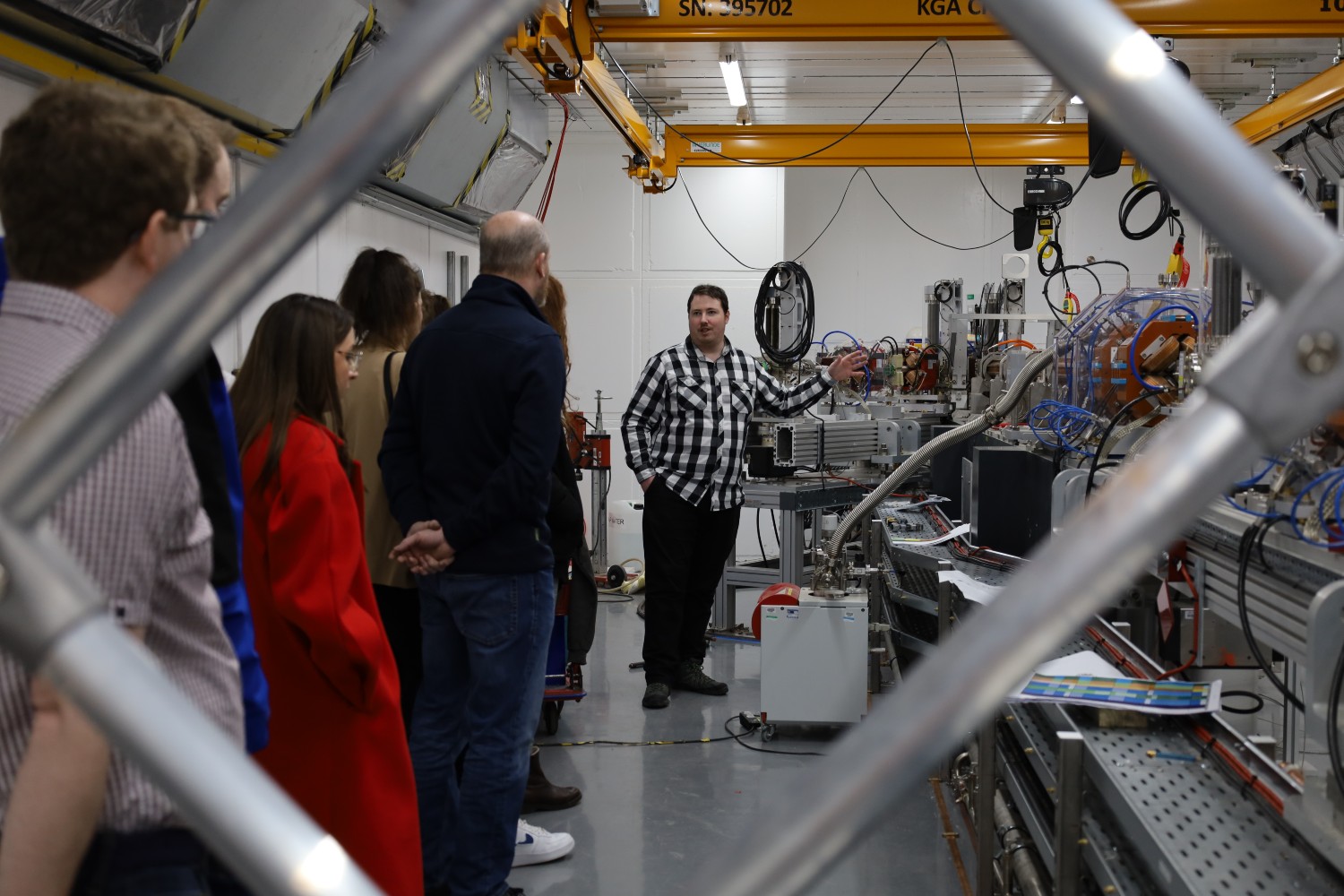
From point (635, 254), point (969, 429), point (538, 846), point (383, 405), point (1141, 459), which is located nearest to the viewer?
point (1141, 459)

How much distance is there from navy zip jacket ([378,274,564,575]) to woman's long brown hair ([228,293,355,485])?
505 millimetres

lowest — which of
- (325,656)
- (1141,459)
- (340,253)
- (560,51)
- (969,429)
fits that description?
(325,656)

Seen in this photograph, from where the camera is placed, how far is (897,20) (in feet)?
15.9

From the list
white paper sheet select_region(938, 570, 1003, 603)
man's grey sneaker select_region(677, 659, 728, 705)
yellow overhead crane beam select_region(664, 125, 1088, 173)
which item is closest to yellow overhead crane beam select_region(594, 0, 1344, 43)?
yellow overhead crane beam select_region(664, 125, 1088, 173)

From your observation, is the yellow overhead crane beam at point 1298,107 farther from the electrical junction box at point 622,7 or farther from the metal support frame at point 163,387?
the metal support frame at point 163,387

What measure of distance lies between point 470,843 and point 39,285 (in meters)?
2.09

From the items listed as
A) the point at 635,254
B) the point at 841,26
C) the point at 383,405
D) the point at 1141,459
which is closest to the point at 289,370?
the point at 383,405

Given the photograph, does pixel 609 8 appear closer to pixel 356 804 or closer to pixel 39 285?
pixel 356 804

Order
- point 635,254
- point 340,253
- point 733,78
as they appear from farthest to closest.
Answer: point 635,254 → point 733,78 → point 340,253

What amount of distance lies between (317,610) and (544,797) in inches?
75.5

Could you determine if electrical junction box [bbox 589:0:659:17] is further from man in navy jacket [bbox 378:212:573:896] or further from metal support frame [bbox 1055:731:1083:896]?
metal support frame [bbox 1055:731:1083:896]

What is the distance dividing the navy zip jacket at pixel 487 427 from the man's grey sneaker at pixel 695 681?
2297mm

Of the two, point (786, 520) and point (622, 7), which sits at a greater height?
point (622, 7)

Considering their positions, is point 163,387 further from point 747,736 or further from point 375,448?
point 747,736
